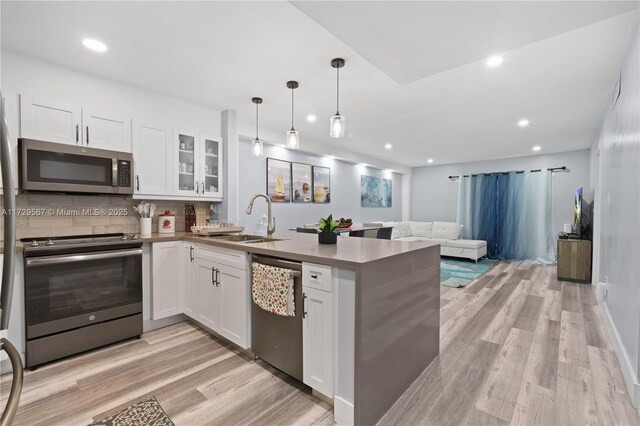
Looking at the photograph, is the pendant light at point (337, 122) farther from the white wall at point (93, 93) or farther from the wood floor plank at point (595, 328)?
the wood floor plank at point (595, 328)

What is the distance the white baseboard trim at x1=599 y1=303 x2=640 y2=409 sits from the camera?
1803 mm

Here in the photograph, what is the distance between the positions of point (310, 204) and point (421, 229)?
3.51 m

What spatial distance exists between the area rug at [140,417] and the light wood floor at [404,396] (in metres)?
0.05

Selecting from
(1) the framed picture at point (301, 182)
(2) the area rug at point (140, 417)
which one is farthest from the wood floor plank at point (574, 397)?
(1) the framed picture at point (301, 182)

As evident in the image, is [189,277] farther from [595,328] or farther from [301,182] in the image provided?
[595,328]

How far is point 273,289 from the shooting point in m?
1.99

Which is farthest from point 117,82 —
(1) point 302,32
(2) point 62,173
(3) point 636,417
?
(3) point 636,417

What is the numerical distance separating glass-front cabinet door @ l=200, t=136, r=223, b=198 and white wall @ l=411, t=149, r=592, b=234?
20.3ft

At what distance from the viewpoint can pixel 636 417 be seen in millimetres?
1724

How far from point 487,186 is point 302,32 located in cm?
652

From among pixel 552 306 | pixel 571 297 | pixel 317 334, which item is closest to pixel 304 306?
pixel 317 334

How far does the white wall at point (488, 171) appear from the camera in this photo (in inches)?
245

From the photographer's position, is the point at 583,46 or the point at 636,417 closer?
the point at 636,417

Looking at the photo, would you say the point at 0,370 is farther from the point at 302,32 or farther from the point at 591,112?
the point at 591,112
